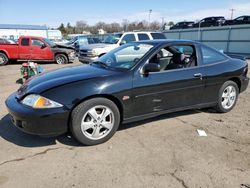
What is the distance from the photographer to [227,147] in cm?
378

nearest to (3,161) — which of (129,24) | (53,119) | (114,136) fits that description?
(53,119)

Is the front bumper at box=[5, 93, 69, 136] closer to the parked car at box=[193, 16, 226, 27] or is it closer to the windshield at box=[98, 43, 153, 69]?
the windshield at box=[98, 43, 153, 69]

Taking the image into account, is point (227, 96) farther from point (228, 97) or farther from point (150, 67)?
point (150, 67)

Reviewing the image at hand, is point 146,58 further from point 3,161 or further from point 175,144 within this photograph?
point 3,161

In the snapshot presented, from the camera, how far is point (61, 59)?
1511 cm

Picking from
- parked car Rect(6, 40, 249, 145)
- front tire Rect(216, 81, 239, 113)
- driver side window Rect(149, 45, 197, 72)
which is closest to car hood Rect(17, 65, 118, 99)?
parked car Rect(6, 40, 249, 145)

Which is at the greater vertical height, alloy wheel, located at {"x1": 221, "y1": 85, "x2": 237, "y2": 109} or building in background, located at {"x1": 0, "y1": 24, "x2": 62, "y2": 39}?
building in background, located at {"x1": 0, "y1": 24, "x2": 62, "y2": 39}

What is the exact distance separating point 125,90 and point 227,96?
2531 mm

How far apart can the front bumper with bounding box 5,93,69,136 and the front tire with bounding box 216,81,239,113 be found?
10.5 feet

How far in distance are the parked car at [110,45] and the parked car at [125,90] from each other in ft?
22.0

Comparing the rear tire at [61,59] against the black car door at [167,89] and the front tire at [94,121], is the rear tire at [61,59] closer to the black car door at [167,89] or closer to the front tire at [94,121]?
the black car door at [167,89]

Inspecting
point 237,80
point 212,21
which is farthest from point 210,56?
point 212,21

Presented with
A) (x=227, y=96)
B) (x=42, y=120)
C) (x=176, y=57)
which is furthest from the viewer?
(x=227, y=96)

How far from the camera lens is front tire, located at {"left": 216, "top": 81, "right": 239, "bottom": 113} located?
5129 millimetres
